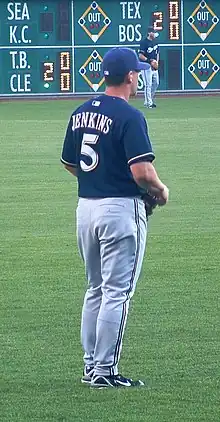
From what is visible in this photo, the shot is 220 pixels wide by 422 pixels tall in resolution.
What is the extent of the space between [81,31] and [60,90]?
6.44 ft

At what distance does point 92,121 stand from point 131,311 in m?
2.75

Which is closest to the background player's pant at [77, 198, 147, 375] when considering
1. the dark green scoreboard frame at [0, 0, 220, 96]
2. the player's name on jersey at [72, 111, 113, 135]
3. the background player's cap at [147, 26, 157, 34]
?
the player's name on jersey at [72, 111, 113, 135]

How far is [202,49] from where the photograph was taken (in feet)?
123

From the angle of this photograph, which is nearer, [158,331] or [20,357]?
[20,357]

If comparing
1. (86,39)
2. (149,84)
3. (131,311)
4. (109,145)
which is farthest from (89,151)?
(86,39)

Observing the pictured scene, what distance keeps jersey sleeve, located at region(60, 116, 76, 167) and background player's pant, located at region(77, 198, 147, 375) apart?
0.31 m

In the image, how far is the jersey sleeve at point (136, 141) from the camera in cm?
654

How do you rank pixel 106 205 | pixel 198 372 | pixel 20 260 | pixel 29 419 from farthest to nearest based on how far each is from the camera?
pixel 20 260, pixel 198 372, pixel 106 205, pixel 29 419

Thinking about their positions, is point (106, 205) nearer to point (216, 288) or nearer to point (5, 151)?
point (216, 288)

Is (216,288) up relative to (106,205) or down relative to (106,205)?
down

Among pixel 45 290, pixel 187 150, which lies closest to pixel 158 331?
pixel 45 290

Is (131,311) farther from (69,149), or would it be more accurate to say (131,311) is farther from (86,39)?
(86,39)

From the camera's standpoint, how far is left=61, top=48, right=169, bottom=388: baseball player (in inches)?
263

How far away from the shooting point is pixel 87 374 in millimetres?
6973
